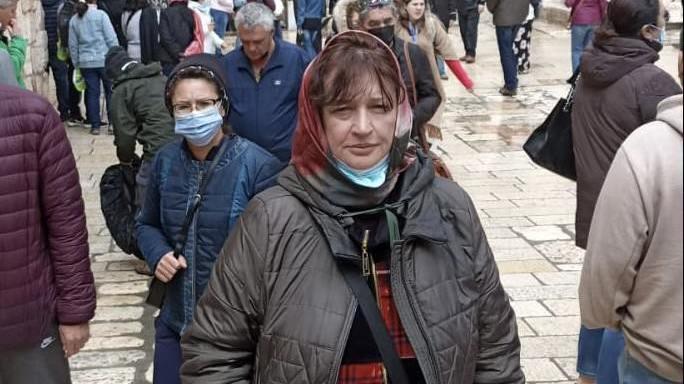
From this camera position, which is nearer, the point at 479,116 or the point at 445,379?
the point at 445,379

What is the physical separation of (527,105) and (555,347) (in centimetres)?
822

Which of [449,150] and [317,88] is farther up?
[317,88]

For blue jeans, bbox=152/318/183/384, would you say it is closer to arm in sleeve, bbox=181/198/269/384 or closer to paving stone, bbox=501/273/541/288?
arm in sleeve, bbox=181/198/269/384

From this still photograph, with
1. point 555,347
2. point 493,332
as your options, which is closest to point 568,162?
point 555,347

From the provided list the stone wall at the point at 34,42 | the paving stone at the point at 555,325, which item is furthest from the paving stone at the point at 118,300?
the stone wall at the point at 34,42

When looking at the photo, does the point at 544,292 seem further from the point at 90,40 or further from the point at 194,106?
the point at 90,40

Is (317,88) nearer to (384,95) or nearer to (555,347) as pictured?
(384,95)

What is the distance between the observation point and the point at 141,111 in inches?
260

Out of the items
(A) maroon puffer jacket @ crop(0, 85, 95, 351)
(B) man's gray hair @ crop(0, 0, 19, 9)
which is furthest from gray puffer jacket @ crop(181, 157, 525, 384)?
(B) man's gray hair @ crop(0, 0, 19, 9)

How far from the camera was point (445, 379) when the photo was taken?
237cm

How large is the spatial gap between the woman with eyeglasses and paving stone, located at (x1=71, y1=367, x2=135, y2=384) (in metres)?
1.67

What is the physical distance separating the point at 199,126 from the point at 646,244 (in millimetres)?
1850

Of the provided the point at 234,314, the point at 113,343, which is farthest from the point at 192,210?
the point at 113,343

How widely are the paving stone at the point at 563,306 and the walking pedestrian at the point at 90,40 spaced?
262 inches
